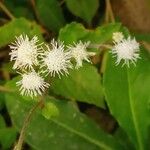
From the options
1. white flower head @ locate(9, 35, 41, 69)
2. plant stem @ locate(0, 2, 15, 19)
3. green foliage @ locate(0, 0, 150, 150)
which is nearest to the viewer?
white flower head @ locate(9, 35, 41, 69)

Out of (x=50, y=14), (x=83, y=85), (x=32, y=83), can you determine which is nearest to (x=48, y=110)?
(x=32, y=83)

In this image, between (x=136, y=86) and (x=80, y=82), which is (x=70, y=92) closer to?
(x=80, y=82)

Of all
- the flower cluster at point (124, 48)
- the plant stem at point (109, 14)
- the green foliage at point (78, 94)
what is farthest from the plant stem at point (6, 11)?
the flower cluster at point (124, 48)

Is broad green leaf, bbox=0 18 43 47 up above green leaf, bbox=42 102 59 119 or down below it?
above

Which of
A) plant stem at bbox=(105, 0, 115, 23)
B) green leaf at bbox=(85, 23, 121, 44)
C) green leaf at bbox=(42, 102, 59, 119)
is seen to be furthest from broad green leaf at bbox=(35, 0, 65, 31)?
green leaf at bbox=(42, 102, 59, 119)

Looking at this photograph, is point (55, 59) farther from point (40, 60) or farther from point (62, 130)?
point (62, 130)

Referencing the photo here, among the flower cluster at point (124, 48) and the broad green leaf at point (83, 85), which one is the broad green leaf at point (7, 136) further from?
the flower cluster at point (124, 48)

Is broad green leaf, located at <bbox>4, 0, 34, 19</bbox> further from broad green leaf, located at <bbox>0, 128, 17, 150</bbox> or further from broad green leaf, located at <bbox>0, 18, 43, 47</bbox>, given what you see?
broad green leaf, located at <bbox>0, 128, 17, 150</bbox>

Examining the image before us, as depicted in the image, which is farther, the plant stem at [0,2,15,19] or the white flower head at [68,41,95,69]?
the plant stem at [0,2,15,19]
